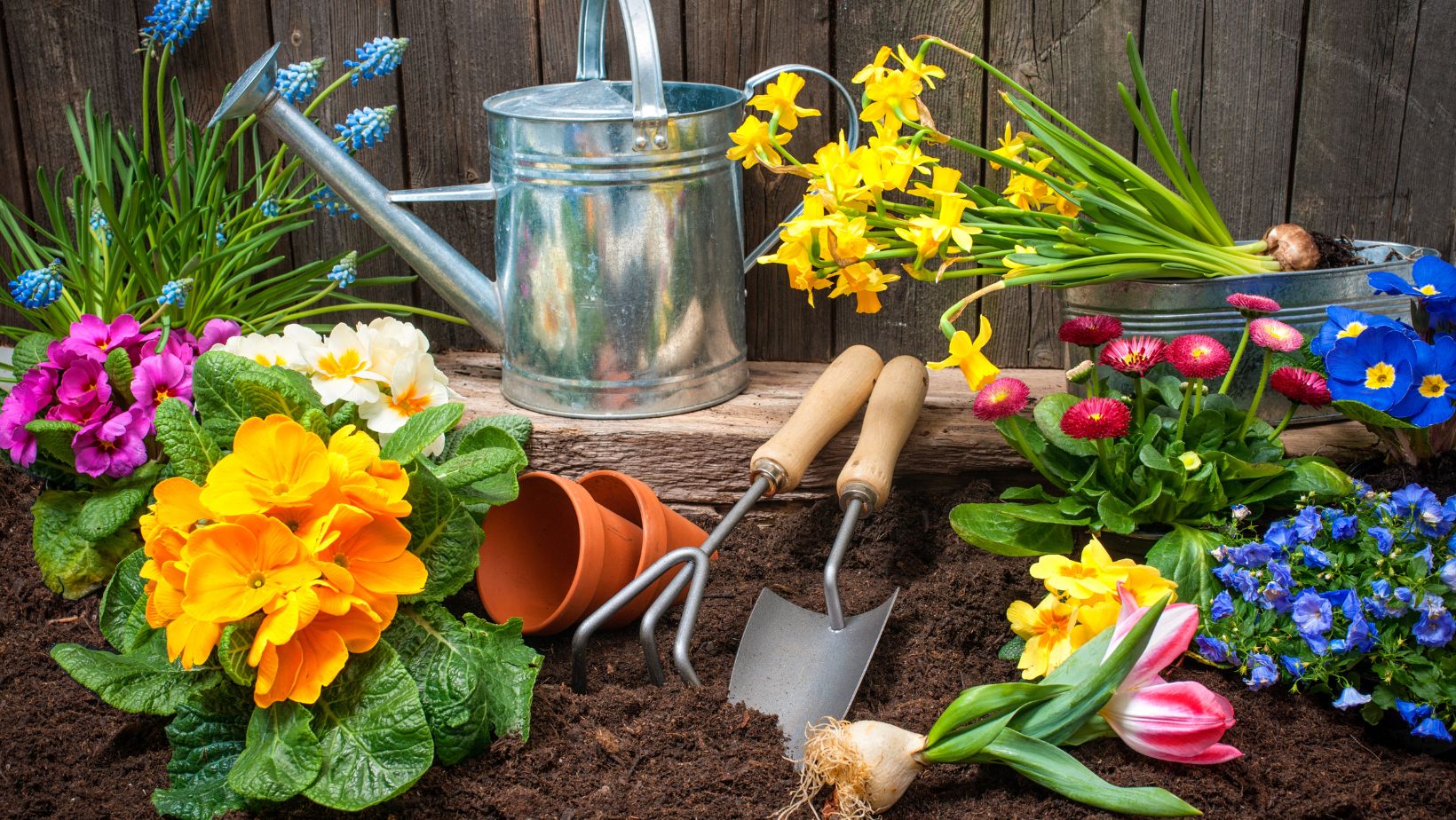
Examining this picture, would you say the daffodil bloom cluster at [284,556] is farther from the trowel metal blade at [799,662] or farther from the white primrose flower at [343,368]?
the trowel metal blade at [799,662]

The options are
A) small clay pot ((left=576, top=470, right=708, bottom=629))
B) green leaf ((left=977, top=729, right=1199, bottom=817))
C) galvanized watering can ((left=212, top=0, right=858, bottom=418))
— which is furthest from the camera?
galvanized watering can ((left=212, top=0, right=858, bottom=418))

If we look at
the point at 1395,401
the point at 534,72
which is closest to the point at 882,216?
the point at 1395,401

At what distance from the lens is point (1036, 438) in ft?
5.29

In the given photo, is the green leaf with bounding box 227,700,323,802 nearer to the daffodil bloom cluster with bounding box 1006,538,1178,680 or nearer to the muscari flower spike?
the daffodil bloom cluster with bounding box 1006,538,1178,680

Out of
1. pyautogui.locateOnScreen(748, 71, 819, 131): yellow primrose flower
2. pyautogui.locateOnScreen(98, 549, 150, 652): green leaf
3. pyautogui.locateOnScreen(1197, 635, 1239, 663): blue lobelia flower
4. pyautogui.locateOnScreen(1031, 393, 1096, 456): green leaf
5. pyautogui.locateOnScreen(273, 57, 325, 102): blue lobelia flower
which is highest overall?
Result: pyautogui.locateOnScreen(273, 57, 325, 102): blue lobelia flower

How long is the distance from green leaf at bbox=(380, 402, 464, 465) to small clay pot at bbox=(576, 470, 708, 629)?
1.06 feet

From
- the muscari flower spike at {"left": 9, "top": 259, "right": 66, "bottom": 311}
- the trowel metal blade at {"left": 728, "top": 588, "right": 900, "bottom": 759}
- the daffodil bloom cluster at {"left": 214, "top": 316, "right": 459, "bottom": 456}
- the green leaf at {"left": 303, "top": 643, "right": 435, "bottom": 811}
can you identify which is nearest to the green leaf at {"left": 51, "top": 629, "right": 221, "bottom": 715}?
the green leaf at {"left": 303, "top": 643, "right": 435, "bottom": 811}

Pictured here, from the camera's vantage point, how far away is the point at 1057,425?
1.56 m

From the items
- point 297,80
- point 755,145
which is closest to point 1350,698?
point 755,145

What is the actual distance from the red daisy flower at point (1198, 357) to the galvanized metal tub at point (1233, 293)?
198 millimetres

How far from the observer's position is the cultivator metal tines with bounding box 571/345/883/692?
1.43 m

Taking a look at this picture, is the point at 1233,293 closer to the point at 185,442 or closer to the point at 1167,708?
the point at 1167,708

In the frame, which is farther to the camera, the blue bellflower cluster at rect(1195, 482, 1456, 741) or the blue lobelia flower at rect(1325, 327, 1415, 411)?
the blue lobelia flower at rect(1325, 327, 1415, 411)

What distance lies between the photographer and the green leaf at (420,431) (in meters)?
1.39
